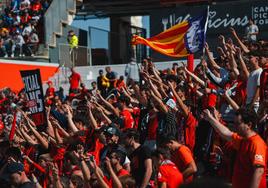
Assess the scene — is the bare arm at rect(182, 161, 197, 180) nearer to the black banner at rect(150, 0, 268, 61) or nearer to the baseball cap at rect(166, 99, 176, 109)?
the baseball cap at rect(166, 99, 176, 109)

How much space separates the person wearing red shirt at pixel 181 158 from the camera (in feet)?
22.2

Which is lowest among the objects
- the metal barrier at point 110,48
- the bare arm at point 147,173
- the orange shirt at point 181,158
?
the bare arm at point 147,173

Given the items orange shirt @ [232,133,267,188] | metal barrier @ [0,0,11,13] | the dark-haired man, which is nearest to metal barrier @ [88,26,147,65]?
metal barrier @ [0,0,11,13]

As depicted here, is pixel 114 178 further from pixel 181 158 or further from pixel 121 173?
pixel 181 158

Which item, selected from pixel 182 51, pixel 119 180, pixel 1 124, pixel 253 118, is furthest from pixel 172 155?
pixel 1 124

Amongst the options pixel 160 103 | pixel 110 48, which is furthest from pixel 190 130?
pixel 110 48

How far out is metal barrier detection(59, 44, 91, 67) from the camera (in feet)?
79.2

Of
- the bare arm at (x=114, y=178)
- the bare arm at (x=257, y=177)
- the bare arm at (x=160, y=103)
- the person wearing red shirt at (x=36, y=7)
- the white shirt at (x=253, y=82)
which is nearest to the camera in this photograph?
the bare arm at (x=257, y=177)

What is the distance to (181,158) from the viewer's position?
6.89 m

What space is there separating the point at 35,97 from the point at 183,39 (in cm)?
300

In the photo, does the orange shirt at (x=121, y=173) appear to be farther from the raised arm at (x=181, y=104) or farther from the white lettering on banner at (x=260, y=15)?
the white lettering on banner at (x=260, y=15)

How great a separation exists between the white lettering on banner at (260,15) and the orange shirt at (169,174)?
46.0ft

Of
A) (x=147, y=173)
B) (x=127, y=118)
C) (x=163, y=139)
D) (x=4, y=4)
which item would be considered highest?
(x=4, y=4)

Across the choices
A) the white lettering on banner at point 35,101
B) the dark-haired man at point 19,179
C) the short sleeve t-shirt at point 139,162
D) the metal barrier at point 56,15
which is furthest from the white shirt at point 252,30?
the dark-haired man at point 19,179
